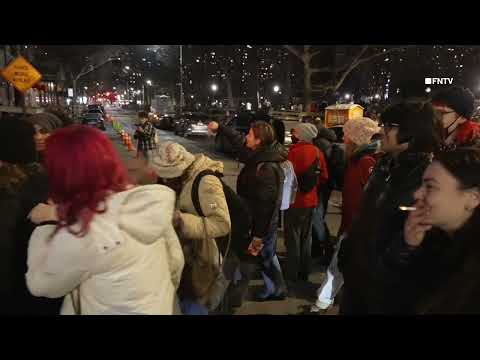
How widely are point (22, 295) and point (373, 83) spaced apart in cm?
5168

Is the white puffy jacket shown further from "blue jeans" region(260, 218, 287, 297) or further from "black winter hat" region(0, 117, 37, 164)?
"blue jeans" region(260, 218, 287, 297)

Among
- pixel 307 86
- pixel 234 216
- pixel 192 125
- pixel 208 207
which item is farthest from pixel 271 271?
pixel 192 125

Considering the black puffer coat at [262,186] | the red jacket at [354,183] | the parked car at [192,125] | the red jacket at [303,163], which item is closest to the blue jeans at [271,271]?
the black puffer coat at [262,186]

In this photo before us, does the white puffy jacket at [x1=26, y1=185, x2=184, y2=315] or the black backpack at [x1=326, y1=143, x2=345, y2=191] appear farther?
the black backpack at [x1=326, y1=143, x2=345, y2=191]

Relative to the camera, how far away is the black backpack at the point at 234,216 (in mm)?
2795

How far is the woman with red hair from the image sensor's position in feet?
5.19

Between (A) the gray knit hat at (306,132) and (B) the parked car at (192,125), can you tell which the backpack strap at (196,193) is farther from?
(B) the parked car at (192,125)

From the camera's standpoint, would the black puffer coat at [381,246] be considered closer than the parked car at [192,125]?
Yes

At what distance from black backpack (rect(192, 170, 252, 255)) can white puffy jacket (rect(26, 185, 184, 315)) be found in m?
0.90

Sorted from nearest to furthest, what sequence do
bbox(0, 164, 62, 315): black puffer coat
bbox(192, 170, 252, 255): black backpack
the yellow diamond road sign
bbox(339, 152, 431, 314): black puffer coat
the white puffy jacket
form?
1. the white puffy jacket
2. bbox(339, 152, 431, 314): black puffer coat
3. bbox(0, 164, 62, 315): black puffer coat
4. bbox(192, 170, 252, 255): black backpack
5. the yellow diamond road sign

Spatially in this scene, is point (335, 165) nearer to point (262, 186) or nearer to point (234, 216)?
point (262, 186)

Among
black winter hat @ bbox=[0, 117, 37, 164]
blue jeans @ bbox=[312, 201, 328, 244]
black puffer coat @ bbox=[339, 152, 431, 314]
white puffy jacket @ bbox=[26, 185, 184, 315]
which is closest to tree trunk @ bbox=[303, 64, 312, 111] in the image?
blue jeans @ bbox=[312, 201, 328, 244]

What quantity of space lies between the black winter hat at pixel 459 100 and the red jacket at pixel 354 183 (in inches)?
35.2

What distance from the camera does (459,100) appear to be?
3961 millimetres
